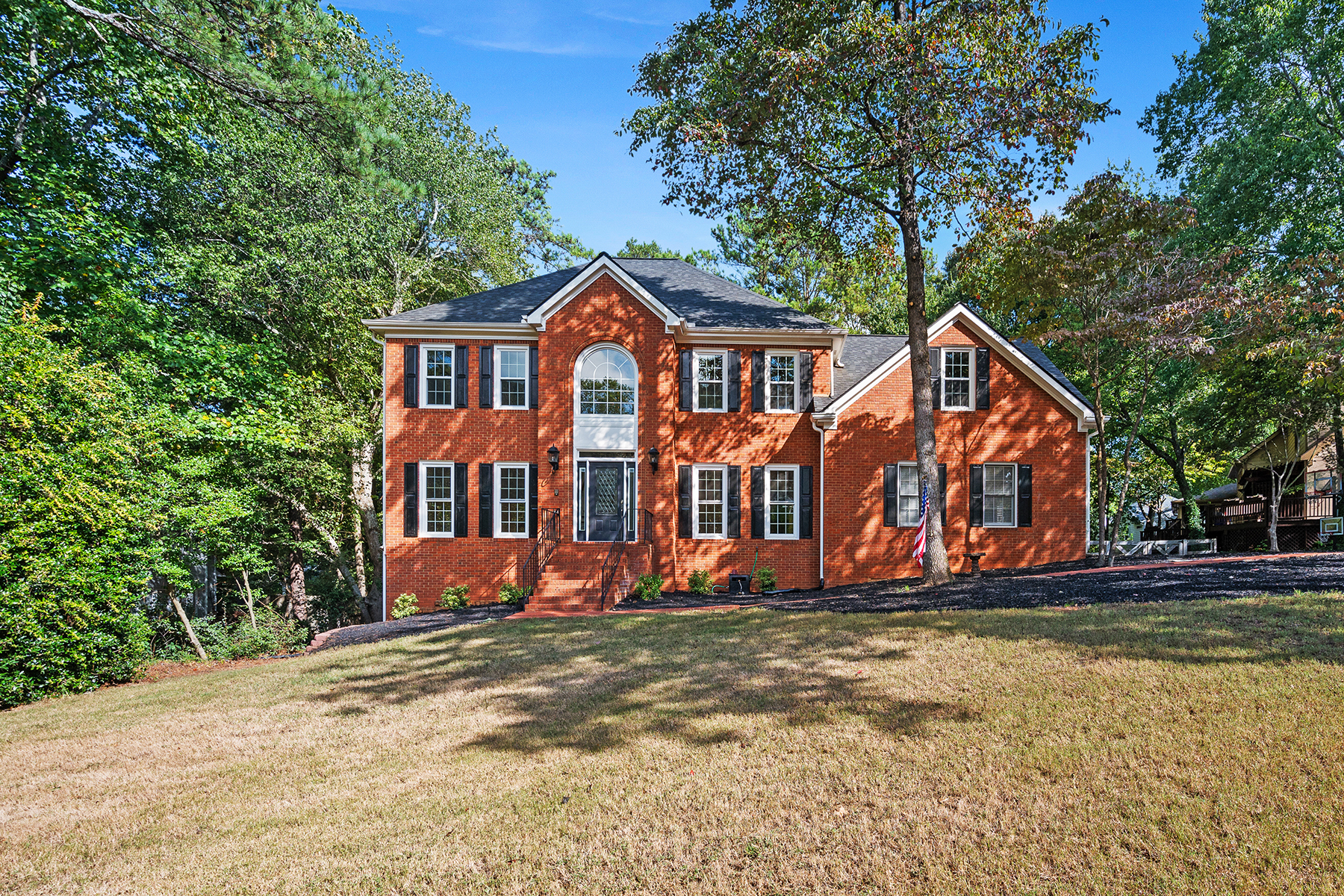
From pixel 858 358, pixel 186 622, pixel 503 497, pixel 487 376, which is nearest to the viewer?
pixel 186 622

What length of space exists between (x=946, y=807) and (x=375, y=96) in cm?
1184

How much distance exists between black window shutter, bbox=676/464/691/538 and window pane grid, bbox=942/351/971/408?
22.5 feet

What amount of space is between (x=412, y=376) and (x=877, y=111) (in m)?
12.1

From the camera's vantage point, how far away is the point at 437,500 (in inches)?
647

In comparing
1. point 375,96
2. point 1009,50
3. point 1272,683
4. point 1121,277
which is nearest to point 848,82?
point 1009,50

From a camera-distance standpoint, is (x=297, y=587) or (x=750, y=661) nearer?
(x=750, y=661)

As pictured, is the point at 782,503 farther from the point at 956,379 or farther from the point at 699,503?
the point at 956,379

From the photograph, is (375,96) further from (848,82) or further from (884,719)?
(884,719)

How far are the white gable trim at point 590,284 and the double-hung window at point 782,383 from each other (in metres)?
2.93

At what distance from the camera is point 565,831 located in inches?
170

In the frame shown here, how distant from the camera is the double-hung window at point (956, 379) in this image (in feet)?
55.4

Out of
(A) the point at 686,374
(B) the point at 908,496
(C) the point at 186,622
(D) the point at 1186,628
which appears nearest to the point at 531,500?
(A) the point at 686,374

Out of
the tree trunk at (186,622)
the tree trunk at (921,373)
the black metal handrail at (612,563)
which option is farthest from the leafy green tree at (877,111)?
the tree trunk at (186,622)

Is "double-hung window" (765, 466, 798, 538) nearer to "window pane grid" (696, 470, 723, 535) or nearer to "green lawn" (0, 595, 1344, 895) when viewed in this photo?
"window pane grid" (696, 470, 723, 535)
